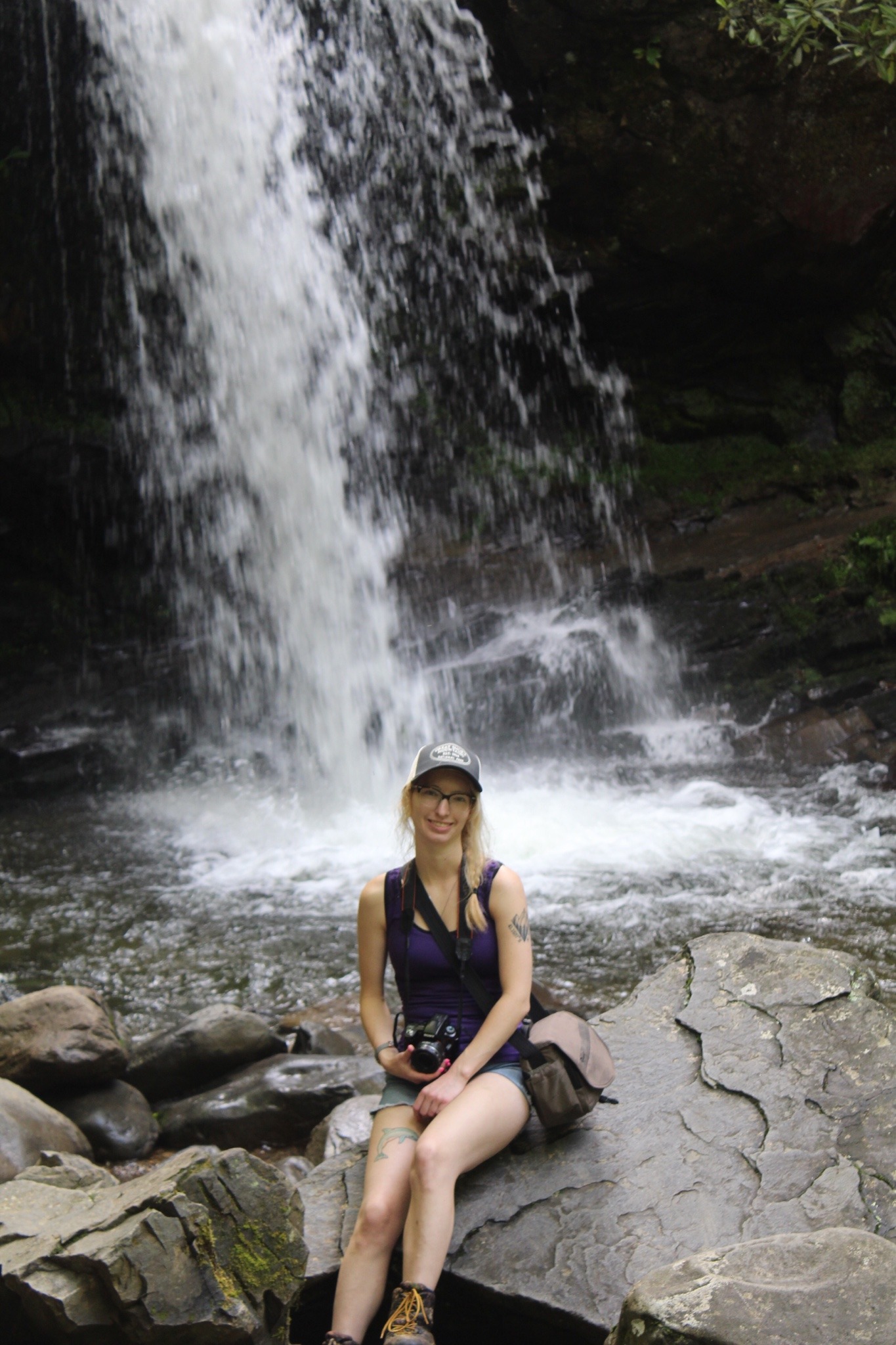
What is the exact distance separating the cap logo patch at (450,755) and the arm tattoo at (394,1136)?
923 mm

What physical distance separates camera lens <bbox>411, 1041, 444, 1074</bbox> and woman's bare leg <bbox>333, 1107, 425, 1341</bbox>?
152 mm

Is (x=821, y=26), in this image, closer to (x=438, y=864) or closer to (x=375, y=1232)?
(x=438, y=864)

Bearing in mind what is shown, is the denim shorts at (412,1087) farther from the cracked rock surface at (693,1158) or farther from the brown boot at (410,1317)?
the brown boot at (410,1317)

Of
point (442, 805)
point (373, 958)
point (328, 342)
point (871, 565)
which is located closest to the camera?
point (442, 805)

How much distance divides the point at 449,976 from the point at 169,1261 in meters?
0.98

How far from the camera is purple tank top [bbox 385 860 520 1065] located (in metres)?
2.85

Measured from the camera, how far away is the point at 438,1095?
8.75 feet

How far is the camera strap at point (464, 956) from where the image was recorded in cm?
281

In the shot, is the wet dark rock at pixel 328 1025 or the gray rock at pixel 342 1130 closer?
the gray rock at pixel 342 1130

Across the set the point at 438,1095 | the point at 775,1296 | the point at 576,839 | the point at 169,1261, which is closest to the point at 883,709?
the point at 576,839

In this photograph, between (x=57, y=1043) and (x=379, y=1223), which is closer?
(x=379, y=1223)

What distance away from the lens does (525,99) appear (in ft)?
32.7

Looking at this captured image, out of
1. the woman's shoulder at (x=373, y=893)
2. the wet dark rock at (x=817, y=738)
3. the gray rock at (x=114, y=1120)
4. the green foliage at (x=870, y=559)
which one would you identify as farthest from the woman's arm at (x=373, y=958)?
the green foliage at (x=870, y=559)

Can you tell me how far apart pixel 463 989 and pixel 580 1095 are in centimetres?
40
